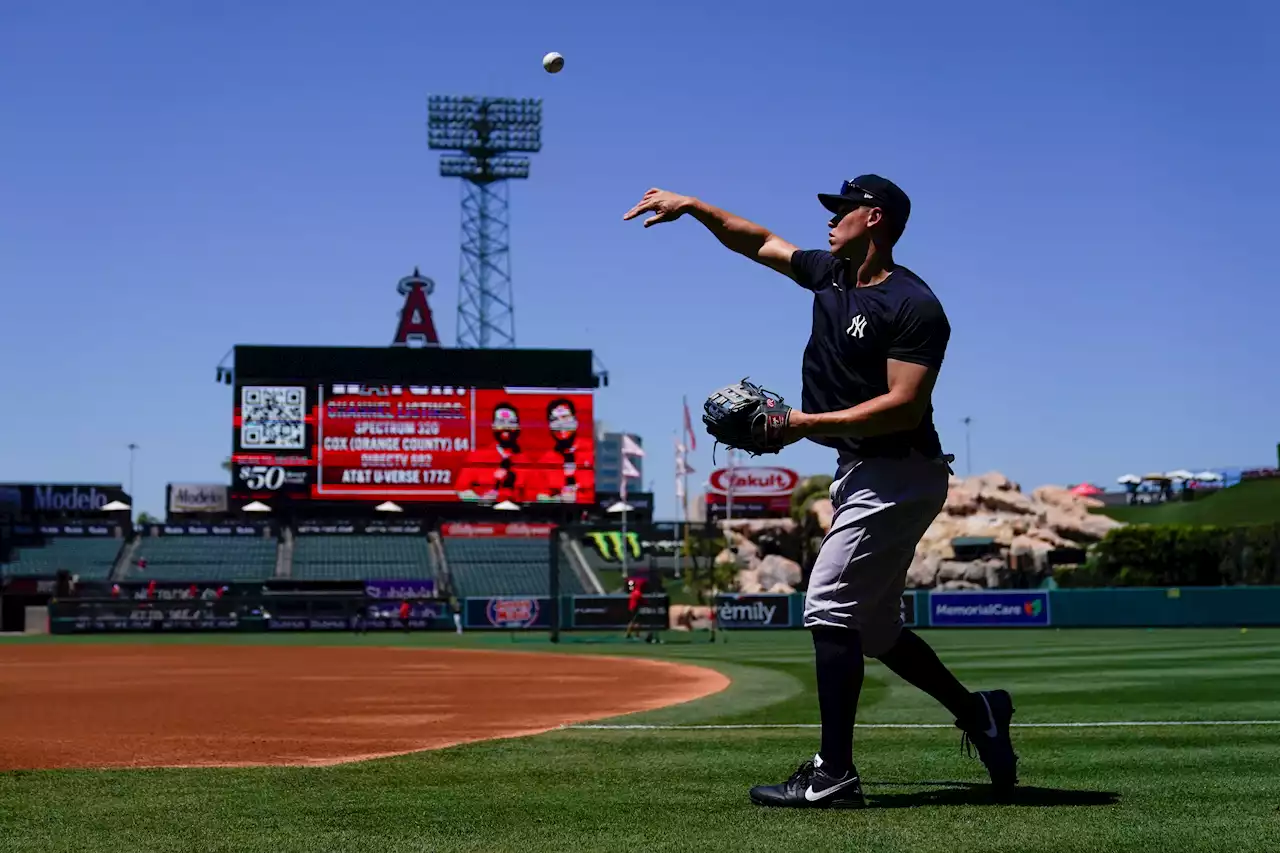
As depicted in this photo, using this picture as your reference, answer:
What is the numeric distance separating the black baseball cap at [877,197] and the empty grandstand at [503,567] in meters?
44.8

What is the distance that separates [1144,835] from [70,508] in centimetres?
5904

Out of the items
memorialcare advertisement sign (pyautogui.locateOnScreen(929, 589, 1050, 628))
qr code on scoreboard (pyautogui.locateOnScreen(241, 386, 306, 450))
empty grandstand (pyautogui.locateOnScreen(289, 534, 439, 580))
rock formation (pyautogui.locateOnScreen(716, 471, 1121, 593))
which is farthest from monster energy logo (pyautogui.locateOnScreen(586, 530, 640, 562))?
memorialcare advertisement sign (pyautogui.locateOnScreen(929, 589, 1050, 628))

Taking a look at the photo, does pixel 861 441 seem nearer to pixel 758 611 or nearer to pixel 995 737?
pixel 995 737

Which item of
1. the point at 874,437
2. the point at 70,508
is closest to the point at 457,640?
the point at 874,437

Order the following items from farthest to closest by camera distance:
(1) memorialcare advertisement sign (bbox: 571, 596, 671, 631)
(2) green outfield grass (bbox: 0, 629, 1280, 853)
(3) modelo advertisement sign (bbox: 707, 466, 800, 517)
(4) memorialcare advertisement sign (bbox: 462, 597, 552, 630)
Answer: (3) modelo advertisement sign (bbox: 707, 466, 800, 517), (4) memorialcare advertisement sign (bbox: 462, 597, 552, 630), (1) memorialcare advertisement sign (bbox: 571, 596, 671, 631), (2) green outfield grass (bbox: 0, 629, 1280, 853)

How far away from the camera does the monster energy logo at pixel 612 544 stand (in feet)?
185

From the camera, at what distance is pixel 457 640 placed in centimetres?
2967

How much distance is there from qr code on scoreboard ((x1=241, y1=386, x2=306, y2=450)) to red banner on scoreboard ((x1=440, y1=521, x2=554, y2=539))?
840 centimetres

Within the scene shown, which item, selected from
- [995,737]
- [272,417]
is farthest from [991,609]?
[995,737]

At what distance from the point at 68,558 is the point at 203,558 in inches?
207

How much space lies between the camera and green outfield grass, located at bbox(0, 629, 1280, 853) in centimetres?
354

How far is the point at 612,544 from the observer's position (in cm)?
5684

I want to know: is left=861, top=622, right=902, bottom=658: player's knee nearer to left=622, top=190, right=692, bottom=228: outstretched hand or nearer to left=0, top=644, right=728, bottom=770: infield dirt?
left=622, top=190, right=692, bottom=228: outstretched hand

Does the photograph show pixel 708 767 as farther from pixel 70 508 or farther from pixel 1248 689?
pixel 70 508
